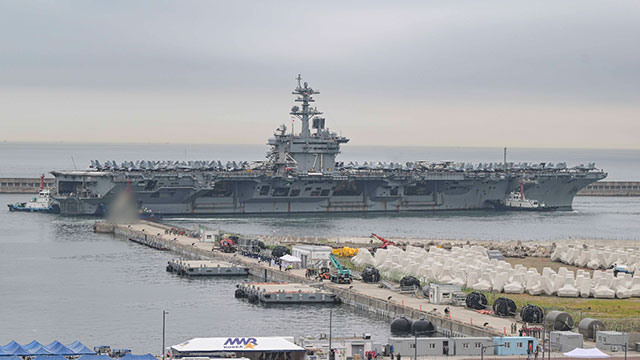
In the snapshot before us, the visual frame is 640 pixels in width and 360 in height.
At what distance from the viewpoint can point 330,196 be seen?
84.8 meters

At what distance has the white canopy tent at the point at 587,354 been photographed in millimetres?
28656

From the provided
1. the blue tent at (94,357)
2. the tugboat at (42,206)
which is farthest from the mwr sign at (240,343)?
the tugboat at (42,206)

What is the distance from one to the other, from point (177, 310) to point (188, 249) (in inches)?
695

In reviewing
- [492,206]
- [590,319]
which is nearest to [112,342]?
[590,319]

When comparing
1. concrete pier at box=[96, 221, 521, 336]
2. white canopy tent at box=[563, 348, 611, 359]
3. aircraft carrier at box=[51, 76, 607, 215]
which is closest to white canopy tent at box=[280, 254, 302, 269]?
concrete pier at box=[96, 221, 521, 336]

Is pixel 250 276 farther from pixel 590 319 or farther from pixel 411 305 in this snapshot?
pixel 590 319

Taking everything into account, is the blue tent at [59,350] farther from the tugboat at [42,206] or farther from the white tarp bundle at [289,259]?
the tugboat at [42,206]

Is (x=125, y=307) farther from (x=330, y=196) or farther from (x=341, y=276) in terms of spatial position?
(x=330, y=196)

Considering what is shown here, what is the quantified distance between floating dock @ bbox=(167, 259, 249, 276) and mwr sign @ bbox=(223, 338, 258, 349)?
806 inches

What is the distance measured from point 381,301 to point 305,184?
43598 mm

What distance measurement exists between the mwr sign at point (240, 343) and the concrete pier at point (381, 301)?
7459mm

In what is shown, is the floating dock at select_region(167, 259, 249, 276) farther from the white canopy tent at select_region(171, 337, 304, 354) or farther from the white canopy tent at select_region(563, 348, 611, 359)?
the white canopy tent at select_region(563, 348, 611, 359)

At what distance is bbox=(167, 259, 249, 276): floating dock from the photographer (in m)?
50.5

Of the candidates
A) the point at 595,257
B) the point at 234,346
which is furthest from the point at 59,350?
the point at 595,257
